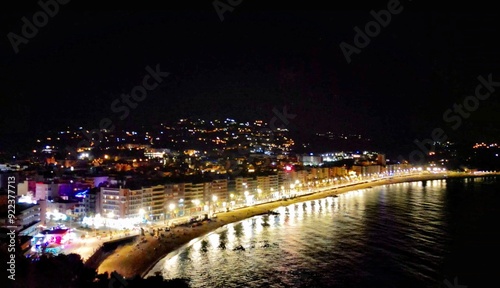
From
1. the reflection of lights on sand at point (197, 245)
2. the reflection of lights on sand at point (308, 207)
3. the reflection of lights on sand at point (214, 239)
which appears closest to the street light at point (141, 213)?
the reflection of lights on sand at point (214, 239)

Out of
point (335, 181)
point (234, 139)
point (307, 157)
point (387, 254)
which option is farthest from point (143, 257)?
point (234, 139)

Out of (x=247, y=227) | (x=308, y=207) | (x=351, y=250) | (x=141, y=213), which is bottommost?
(x=351, y=250)

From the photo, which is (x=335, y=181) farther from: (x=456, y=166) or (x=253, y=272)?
(x=253, y=272)

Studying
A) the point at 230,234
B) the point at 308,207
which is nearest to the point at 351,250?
the point at 230,234

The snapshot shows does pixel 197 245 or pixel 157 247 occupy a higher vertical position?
pixel 157 247

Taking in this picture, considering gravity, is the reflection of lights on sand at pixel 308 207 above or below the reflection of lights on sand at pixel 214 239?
above

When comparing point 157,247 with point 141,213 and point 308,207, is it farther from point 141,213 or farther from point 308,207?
point 308,207

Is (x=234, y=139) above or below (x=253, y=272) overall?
above

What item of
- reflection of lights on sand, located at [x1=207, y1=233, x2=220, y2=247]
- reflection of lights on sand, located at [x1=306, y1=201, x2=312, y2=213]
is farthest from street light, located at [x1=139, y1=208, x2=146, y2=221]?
reflection of lights on sand, located at [x1=306, y1=201, x2=312, y2=213]

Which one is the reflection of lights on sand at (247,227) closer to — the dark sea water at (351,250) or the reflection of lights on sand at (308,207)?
the dark sea water at (351,250)
